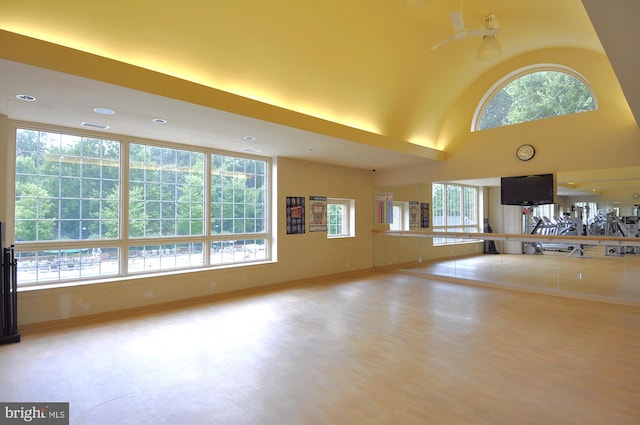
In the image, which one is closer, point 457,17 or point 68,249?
point 457,17

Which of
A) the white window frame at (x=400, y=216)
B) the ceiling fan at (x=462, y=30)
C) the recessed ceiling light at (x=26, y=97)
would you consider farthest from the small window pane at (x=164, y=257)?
the ceiling fan at (x=462, y=30)

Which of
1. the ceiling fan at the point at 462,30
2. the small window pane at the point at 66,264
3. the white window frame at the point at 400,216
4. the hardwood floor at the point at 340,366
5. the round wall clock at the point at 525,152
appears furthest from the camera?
the white window frame at the point at 400,216

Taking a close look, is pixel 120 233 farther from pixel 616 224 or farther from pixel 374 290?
pixel 616 224

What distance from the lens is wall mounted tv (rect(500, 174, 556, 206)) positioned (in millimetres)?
6324

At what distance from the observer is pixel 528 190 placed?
657 cm

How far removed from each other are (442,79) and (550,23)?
1.86m

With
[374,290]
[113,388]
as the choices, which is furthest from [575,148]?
[113,388]

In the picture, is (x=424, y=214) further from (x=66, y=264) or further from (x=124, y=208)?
(x=66, y=264)

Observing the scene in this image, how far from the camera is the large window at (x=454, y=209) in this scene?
759cm

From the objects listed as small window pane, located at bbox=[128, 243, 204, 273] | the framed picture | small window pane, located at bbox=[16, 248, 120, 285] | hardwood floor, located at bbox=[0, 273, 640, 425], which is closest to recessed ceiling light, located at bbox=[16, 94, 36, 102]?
small window pane, located at bbox=[16, 248, 120, 285]

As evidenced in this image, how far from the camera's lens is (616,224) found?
5.77 meters

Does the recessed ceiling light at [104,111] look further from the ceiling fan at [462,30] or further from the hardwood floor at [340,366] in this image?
the ceiling fan at [462,30]

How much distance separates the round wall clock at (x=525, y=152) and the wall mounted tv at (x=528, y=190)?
382 mm

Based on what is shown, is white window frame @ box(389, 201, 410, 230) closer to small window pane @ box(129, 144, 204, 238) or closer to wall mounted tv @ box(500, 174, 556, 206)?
wall mounted tv @ box(500, 174, 556, 206)
